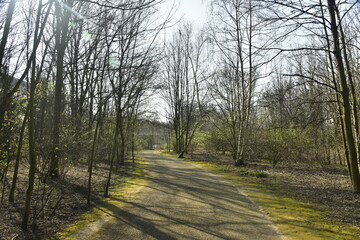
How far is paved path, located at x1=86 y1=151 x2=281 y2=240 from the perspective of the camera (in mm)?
4273

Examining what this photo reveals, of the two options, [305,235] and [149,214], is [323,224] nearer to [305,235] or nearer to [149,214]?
[305,235]

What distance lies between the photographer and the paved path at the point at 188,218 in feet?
14.0

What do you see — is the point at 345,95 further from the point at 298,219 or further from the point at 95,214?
the point at 95,214

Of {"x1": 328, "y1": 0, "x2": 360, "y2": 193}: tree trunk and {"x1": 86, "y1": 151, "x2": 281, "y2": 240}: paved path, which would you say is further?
{"x1": 328, "y1": 0, "x2": 360, "y2": 193}: tree trunk

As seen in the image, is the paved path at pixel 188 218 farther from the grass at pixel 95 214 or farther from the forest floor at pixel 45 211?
the forest floor at pixel 45 211

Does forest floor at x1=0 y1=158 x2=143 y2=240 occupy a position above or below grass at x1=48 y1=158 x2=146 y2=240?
above

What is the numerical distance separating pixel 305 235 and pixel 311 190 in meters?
4.52

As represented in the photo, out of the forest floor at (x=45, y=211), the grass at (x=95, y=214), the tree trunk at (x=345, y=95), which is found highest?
the tree trunk at (x=345, y=95)

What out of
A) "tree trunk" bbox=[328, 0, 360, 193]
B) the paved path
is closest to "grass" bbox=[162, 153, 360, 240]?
the paved path

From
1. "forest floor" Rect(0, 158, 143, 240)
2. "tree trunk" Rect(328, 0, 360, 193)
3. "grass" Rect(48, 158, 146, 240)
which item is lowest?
"grass" Rect(48, 158, 146, 240)

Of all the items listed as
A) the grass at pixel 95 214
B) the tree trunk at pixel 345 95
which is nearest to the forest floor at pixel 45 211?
the grass at pixel 95 214

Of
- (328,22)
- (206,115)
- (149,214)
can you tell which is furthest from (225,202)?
(206,115)

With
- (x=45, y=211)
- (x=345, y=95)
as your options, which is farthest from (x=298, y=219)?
(x=45, y=211)

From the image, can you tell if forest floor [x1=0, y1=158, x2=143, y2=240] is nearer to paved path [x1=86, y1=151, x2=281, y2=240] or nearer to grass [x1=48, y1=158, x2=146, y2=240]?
grass [x1=48, y1=158, x2=146, y2=240]
